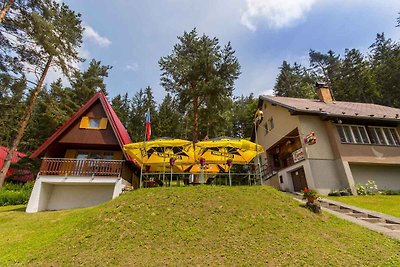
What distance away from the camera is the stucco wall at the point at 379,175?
652 inches

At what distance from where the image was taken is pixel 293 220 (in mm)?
8219

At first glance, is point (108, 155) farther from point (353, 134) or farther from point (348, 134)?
point (353, 134)

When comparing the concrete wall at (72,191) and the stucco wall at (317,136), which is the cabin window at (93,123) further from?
the stucco wall at (317,136)

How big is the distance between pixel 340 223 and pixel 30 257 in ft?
34.8

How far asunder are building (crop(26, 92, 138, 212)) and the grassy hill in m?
3.67

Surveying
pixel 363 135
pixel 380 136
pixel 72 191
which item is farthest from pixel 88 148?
pixel 380 136

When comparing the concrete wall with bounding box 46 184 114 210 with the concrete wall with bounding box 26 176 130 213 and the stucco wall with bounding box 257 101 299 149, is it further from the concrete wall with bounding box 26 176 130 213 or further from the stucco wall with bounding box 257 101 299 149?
the stucco wall with bounding box 257 101 299 149

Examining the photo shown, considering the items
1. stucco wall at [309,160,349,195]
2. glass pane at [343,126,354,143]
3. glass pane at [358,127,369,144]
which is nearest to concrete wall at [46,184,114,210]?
stucco wall at [309,160,349,195]

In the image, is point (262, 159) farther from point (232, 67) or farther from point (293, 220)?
point (293, 220)

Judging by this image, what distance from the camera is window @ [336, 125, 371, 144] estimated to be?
17047 mm

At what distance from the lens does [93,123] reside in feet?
52.1

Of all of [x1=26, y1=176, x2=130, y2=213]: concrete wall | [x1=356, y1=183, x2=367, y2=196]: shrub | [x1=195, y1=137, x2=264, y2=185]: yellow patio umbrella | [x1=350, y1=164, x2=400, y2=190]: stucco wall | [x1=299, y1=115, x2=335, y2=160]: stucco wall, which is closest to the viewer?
[x1=195, y1=137, x2=264, y2=185]: yellow patio umbrella

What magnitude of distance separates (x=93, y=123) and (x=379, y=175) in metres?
21.8

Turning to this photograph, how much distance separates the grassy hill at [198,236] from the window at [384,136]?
12340 mm
